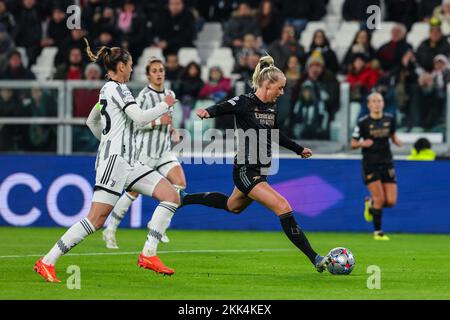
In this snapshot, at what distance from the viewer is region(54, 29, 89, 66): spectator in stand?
22719 mm

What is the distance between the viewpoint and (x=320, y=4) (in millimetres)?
24109

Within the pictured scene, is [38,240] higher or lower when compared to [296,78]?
lower

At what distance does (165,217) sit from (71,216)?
730 cm

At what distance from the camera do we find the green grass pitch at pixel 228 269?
1015 cm

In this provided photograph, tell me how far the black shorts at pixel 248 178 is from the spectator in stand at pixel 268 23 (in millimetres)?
11611

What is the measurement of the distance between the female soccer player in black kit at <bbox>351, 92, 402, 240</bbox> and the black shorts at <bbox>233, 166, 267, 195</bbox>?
5.89 m

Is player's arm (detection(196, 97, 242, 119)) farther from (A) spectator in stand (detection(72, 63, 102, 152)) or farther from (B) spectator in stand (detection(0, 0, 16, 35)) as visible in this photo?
(B) spectator in stand (detection(0, 0, 16, 35))

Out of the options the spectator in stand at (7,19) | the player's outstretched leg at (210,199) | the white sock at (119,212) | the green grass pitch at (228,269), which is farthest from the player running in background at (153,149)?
the spectator in stand at (7,19)

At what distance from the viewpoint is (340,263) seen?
1146 cm

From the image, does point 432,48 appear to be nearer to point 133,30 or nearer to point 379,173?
point 379,173

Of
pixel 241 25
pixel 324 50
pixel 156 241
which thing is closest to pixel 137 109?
pixel 156 241
